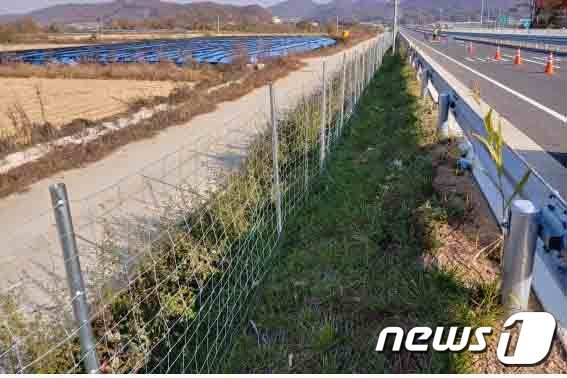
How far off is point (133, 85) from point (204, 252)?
21.3m

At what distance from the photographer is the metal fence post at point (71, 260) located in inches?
79.4

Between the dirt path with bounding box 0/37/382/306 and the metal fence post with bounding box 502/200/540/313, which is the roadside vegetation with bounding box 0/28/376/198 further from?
the metal fence post with bounding box 502/200/540/313

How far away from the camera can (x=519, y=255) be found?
2668mm

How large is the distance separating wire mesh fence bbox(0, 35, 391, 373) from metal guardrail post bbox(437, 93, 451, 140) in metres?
1.67

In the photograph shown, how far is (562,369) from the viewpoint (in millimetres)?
2605

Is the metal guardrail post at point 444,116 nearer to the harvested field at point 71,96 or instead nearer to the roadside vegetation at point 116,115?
the roadside vegetation at point 116,115

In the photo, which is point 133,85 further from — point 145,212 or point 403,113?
point 145,212

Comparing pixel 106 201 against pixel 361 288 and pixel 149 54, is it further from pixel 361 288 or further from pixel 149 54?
pixel 149 54

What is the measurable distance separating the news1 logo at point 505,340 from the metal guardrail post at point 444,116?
13.8 feet

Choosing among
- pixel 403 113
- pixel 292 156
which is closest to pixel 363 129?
pixel 403 113

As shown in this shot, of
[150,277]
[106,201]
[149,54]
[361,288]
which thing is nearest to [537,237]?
[361,288]

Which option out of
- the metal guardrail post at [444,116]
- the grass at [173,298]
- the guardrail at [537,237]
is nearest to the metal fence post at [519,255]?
the guardrail at [537,237]

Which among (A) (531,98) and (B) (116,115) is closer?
(A) (531,98)

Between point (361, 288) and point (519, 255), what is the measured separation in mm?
1582
